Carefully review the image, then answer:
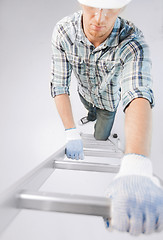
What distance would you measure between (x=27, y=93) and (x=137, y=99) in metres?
2.48

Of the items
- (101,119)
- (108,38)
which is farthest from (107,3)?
(101,119)

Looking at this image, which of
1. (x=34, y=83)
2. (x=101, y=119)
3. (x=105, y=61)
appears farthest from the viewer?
(x=34, y=83)

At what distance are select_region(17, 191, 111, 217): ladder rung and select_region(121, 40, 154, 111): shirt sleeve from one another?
0.41 meters

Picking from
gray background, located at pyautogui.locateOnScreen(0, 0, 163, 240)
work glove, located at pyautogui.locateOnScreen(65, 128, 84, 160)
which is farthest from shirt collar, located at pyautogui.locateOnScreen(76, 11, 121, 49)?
gray background, located at pyautogui.locateOnScreen(0, 0, 163, 240)

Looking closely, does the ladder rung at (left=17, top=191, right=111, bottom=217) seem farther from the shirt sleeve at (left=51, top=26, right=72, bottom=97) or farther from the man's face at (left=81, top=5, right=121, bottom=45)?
the shirt sleeve at (left=51, top=26, right=72, bottom=97)

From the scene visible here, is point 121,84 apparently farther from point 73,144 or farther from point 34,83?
point 34,83

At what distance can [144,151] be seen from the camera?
22.6 inches

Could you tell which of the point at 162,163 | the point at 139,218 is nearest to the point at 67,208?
the point at 139,218

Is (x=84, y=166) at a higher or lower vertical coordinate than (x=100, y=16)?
lower

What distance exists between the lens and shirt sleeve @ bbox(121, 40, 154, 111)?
749mm

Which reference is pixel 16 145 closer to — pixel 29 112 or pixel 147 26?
pixel 29 112

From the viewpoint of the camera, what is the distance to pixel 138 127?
0.62m

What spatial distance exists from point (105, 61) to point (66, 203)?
2.56 feet

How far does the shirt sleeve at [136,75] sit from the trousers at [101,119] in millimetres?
851
